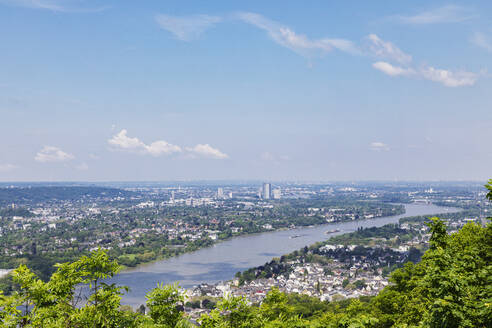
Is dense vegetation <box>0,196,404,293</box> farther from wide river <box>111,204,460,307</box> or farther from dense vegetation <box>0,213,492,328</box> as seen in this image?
dense vegetation <box>0,213,492,328</box>

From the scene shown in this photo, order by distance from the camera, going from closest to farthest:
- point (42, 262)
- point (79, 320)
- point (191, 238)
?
1. point (79, 320)
2. point (42, 262)
3. point (191, 238)

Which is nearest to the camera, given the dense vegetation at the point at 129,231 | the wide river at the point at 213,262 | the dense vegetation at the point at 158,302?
the dense vegetation at the point at 158,302

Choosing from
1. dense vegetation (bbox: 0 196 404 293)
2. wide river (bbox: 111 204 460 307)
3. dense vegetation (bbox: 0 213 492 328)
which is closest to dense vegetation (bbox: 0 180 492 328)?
dense vegetation (bbox: 0 213 492 328)

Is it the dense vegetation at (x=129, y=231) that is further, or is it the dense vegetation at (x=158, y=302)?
the dense vegetation at (x=129, y=231)

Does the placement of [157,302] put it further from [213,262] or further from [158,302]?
[213,262]

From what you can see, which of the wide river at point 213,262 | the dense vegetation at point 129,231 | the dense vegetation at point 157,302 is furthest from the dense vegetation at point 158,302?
the dense vegetation at point 129,231

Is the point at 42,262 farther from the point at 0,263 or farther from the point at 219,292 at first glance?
the point at 219,292

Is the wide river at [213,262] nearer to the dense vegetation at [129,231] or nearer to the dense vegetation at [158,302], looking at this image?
the dense vegetation at [129,231]

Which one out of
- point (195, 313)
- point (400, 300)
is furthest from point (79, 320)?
point (195, 313)

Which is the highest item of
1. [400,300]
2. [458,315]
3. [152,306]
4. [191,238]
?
[458,315]
